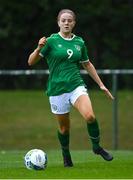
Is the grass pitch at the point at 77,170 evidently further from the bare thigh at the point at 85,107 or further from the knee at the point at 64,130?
the bare thigh at the point at 85,107

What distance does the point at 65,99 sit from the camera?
13773 millimetres

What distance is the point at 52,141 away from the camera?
24172 millimetres

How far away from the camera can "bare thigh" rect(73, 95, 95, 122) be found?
13.6 m

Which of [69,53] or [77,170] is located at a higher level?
[69,53]

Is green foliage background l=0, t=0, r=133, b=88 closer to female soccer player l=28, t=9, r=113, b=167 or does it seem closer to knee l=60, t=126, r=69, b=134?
knee l=60, t=126, r=69, b=134

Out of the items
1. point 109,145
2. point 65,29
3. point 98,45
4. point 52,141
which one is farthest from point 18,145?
point 98,45

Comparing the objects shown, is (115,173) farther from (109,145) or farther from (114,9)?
(114,9)

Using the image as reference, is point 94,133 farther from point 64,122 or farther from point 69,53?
point 69,53

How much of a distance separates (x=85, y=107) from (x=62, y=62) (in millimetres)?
725

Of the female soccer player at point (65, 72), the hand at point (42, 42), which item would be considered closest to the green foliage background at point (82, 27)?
the female soccer player at point (65, 72)

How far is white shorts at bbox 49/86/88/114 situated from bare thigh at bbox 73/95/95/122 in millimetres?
60

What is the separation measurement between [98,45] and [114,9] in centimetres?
198

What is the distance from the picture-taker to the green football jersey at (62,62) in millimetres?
13703

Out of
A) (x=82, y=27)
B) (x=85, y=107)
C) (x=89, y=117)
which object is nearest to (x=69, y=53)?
(x=85, y=107)
